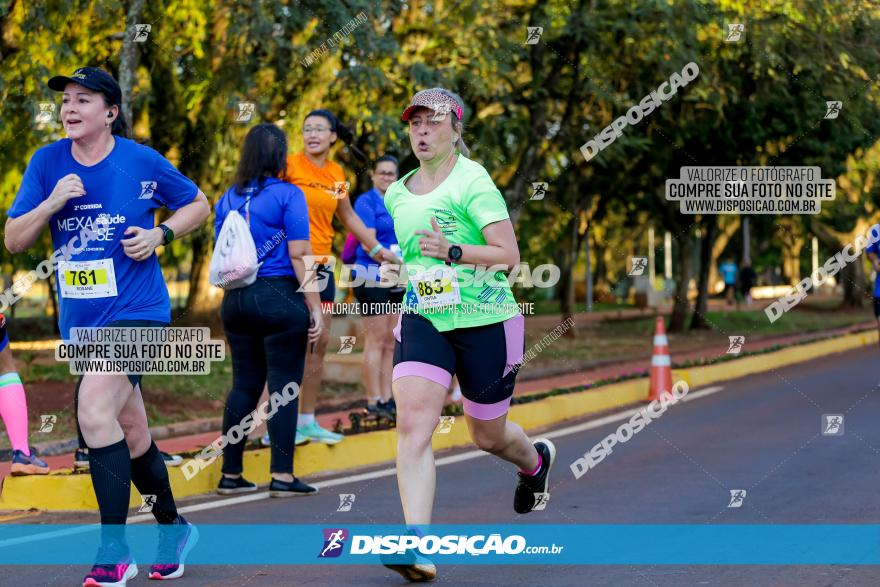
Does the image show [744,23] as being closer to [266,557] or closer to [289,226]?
[289,226]

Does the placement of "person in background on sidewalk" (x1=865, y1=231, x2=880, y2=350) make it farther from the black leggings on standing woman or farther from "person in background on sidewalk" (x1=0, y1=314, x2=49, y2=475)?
"person in background on sidewalk" (x1=0, y1=314, x2=49, y2=475)

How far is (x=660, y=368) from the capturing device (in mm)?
14367

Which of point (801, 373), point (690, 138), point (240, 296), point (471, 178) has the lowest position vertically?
point (801, 373)

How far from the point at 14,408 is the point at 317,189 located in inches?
91.5

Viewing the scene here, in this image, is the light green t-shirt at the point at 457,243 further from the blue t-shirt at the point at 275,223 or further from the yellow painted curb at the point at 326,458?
the yellow painted curb at the point at 326,458

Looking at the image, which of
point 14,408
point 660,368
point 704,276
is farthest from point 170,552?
point 704,276

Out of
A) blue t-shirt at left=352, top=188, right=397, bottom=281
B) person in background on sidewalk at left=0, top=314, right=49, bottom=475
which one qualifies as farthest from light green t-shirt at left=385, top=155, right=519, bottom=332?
blue t-shirt at left=352, top=188, right=397, bottom=281

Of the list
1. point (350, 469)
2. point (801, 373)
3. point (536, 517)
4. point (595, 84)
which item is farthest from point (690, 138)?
point (536, 517)

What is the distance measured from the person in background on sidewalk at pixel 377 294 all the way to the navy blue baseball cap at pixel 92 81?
16.5ft

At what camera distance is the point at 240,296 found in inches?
310

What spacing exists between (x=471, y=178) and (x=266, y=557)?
2.06m

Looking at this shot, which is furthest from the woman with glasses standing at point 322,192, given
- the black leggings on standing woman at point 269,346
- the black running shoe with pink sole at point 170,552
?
the black running shoe with pink sole at point 170,552

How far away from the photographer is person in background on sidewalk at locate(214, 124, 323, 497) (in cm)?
788

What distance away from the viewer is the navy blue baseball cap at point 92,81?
555cm
